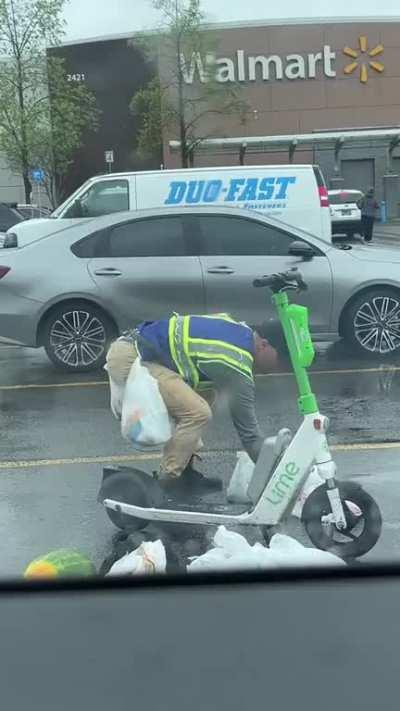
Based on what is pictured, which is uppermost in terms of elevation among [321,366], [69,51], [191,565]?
[69,51]

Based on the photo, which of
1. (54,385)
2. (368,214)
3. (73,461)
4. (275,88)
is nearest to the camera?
(73,461)

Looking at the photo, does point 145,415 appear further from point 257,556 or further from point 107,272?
point 107,272

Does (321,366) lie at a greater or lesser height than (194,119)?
lesser

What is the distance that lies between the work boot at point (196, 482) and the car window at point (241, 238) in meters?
4.10

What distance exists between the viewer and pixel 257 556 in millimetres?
3727

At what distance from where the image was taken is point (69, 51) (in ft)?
27.2

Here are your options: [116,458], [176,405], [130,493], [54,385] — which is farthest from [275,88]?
[130,493]

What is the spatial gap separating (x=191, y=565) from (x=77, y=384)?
4.54m

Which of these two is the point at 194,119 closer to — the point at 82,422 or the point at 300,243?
the point at 300,243

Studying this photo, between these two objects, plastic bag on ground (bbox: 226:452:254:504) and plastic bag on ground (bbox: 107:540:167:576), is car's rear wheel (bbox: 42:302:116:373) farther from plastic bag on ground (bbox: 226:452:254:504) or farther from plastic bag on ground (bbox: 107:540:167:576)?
plastic bag on ground (bbox: 107:540:167:576)

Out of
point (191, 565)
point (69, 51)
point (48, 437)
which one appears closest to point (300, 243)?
point (69, 51)

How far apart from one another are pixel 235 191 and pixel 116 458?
639 centimetres

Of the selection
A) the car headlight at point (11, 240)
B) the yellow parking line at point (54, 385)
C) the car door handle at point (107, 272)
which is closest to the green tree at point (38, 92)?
the car headlight at point (11, 240)

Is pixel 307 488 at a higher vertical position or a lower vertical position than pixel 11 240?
lower
